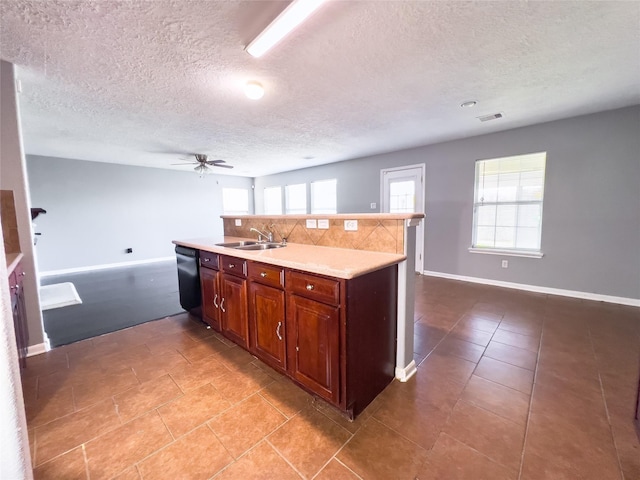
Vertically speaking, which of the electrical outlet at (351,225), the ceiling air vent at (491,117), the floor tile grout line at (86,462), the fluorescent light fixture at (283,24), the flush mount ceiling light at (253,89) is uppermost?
the ceiling air vent at (491,117)

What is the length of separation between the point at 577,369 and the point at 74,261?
8103 mm

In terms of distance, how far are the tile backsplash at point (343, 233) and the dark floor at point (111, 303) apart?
1.78 meters

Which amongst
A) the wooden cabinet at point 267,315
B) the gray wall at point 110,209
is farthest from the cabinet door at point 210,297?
the gray wall at point 110,209

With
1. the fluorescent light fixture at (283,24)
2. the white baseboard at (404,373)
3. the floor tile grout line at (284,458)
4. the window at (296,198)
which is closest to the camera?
the floor tile grout line at (284,458)

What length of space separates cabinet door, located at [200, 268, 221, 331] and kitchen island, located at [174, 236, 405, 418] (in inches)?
13.9

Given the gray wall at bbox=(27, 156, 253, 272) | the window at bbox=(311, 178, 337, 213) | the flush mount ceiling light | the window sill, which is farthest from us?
the window at bbox=(311, 178, 337, 213)

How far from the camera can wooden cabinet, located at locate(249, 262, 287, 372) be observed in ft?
Answer: 5.89

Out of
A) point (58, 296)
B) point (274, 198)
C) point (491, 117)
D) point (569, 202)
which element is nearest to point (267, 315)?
point (491, 117)

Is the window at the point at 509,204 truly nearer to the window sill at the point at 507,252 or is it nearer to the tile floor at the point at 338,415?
the window sill at the point at 507,252

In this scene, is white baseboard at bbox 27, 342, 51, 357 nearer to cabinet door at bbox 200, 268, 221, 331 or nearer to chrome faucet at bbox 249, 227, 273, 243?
cabinet door at bbox 200, 268, 221, 331

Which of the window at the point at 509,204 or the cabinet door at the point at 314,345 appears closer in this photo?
the cabinet door at the point at 314,345

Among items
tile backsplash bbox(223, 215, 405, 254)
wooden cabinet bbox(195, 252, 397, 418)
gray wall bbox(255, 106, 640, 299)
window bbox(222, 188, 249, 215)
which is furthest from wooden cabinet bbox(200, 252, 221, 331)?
window bbox(222, 188, 249, 215)

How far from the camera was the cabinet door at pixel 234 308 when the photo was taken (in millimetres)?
2113

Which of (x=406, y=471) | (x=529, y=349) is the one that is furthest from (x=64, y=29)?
(x=529, y=349)
